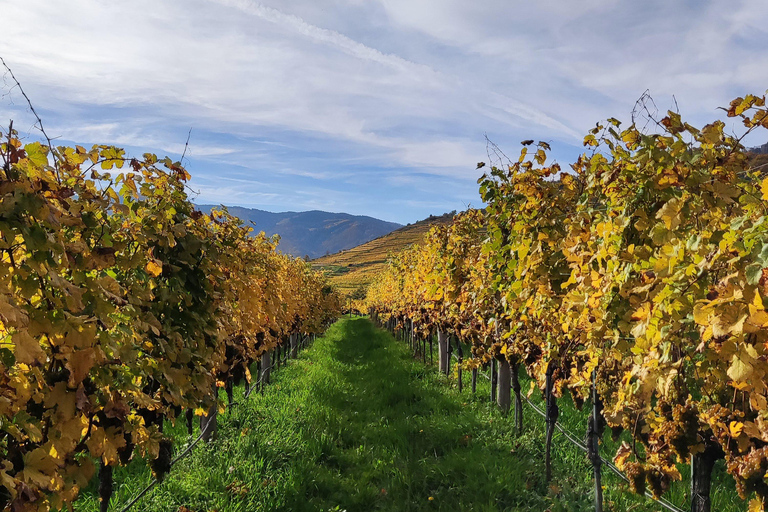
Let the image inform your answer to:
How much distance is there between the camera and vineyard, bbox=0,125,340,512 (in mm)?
1697

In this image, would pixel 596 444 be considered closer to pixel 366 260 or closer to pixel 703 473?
pixel 703 473

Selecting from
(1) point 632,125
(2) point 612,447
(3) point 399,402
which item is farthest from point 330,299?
(1) point 632,125

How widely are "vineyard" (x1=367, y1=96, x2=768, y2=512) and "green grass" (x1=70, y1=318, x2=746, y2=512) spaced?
0.63 meters

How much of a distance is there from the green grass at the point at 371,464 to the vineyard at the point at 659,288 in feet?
2.06

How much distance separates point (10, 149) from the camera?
1.75m

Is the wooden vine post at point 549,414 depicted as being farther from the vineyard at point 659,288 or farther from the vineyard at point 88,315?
the vineyard at point 88,315

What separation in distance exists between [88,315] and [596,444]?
442cm

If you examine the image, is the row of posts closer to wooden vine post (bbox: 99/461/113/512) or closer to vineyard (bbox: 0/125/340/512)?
vineyard (bbox: 0/125/340/512)

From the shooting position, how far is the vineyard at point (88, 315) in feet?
5.57

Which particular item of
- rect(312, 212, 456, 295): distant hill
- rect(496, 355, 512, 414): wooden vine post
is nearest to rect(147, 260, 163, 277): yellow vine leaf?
rect(496, 355, 512, 414): wooden vine post

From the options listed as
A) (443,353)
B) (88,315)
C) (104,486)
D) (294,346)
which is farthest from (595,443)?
(294,346)

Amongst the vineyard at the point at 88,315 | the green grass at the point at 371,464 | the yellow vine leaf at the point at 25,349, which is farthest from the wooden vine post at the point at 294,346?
the yellow vine leaf at the point at 25,349

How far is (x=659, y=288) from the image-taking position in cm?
219

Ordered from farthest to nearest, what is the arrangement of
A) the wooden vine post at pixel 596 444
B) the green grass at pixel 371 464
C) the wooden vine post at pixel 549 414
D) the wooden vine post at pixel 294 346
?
the wooden vine post at pixel 294 346 → the wooden vine post at pixel 549 414 → the green grass at pixel 371 464 → the wooden vine post at pixel 596 444
